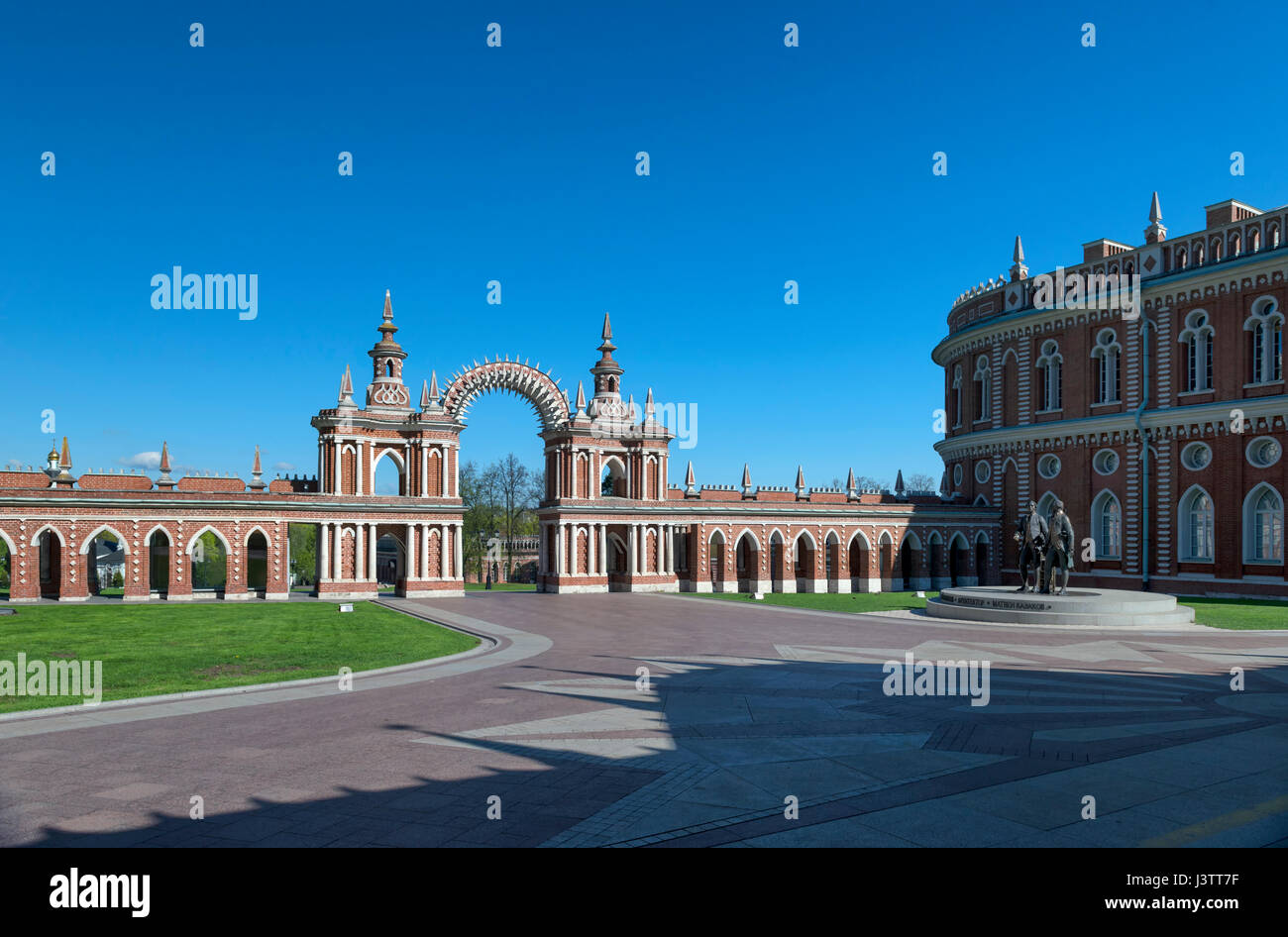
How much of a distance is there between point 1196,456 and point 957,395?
21.0 meters

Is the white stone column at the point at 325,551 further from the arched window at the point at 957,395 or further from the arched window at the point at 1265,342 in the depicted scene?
the arched window at the point at 1265,342

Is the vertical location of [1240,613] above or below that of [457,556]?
below

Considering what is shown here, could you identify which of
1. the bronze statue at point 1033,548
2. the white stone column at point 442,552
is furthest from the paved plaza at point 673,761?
the white stone column at point 442,552

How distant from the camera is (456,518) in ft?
165

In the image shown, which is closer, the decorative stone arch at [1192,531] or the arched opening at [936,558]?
the decorative stone arch at [1192,531]

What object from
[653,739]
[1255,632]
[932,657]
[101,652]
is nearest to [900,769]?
[653,739]

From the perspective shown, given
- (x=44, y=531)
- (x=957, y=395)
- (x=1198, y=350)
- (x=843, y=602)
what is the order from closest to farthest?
(x=44, y=531)
(x=843, y=602)
(x=1198, y=350)
(x=957, y=395)

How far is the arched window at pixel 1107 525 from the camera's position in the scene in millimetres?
54250

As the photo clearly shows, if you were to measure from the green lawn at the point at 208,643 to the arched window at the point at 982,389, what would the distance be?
155ft

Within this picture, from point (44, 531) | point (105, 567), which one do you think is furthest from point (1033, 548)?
point (105, 567)

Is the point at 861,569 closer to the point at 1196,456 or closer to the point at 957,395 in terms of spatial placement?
the point at 957,395

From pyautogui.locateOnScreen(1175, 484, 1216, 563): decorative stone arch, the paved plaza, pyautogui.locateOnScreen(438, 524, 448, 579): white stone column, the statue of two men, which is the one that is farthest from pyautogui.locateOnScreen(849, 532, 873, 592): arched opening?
the paved plaza

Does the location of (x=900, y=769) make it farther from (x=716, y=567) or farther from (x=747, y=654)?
(x=716, y=567)

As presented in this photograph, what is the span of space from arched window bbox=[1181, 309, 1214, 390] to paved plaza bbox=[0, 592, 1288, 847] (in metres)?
35.5
